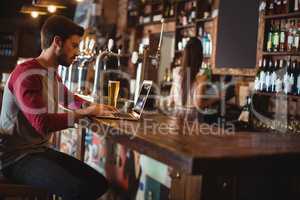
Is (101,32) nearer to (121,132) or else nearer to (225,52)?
(225,52)

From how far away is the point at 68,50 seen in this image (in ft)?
7.96

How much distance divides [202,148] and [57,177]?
0.86 m

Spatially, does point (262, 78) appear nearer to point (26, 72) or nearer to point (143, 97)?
point (143, 97)

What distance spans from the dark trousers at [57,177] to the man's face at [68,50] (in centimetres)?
55

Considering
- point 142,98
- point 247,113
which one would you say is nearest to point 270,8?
point 247,113

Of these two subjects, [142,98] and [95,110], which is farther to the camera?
[142,98]

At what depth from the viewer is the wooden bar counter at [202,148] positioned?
4.72ft

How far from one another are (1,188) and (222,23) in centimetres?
366

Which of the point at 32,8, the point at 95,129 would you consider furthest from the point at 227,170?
the point at 32,8

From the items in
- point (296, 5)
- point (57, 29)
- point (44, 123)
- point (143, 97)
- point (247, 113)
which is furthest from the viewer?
point (247, 113)

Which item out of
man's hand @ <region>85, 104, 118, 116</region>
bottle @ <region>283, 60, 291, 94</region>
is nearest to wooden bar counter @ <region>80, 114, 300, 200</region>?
man's hand @ <region>85, 104, 118, 116</region>

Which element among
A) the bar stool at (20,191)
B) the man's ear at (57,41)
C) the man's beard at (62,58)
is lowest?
the bar stool at (20,191)

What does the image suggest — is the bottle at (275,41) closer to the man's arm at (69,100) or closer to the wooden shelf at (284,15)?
the wooden shelf at (284,15)

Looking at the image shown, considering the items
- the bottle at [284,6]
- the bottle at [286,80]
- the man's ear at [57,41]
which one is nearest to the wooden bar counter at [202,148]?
the man's ear at [57,41]
